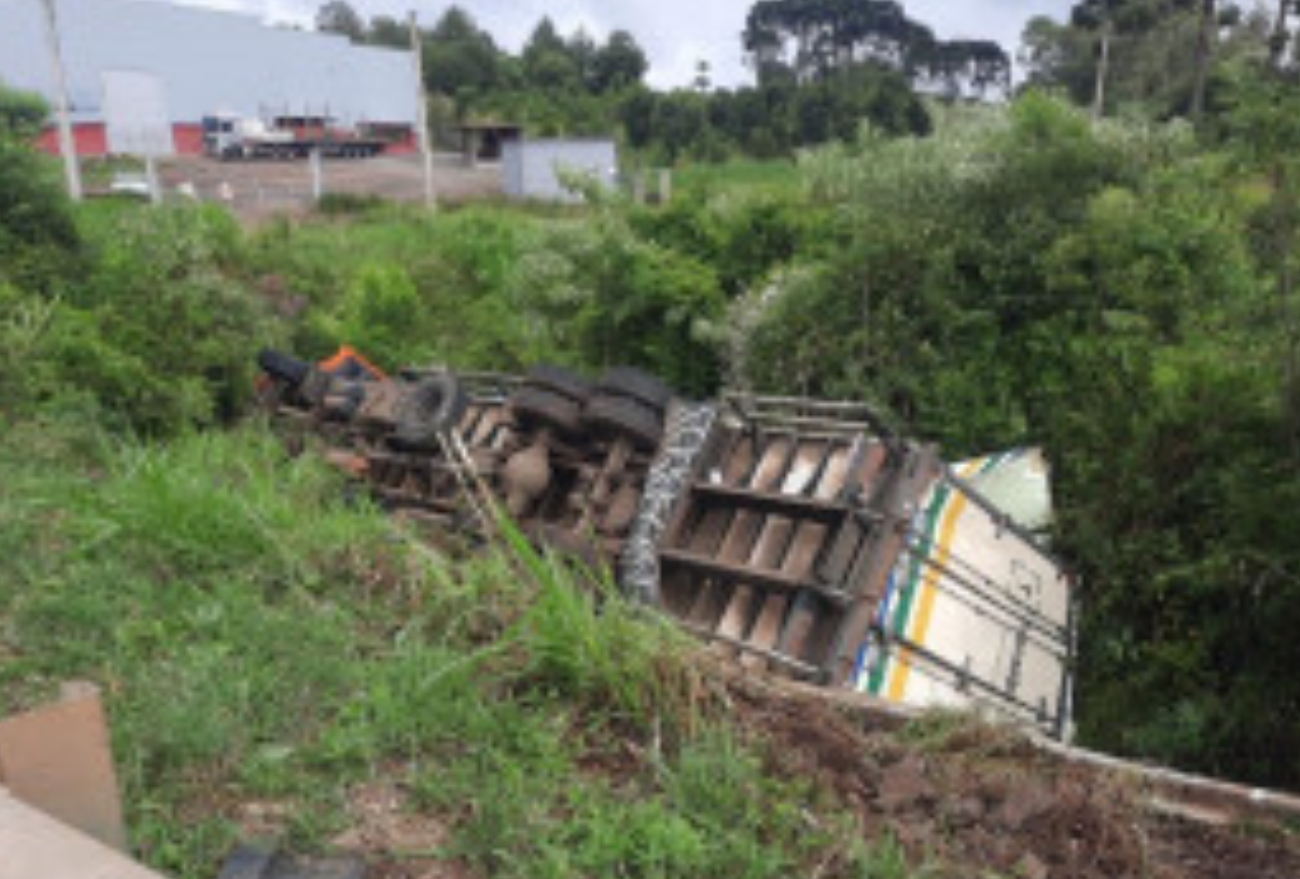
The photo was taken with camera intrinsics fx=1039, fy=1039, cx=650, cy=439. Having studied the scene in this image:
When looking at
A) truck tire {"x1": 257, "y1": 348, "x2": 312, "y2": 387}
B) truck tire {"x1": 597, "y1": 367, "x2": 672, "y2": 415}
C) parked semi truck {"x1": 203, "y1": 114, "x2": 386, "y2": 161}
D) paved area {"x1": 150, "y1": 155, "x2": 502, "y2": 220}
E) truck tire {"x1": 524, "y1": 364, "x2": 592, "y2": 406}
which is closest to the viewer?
truck tire {"x1": 597, "y1": 367, "x2": 672, "y2": 415}

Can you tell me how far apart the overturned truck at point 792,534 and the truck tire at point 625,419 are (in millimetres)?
11

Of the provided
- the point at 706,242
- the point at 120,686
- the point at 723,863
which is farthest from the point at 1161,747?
the point at 706,242

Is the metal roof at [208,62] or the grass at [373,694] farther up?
the metal roof at [208,62]

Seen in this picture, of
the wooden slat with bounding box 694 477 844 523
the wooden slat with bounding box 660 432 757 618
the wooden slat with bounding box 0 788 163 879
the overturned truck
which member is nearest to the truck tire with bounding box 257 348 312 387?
the overturned truck

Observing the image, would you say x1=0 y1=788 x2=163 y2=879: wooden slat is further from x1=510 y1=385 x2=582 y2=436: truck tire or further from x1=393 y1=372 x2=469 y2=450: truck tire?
x1=393 y1=372 x2=469 y2=450: truck tire

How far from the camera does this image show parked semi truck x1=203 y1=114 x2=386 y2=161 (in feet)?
116

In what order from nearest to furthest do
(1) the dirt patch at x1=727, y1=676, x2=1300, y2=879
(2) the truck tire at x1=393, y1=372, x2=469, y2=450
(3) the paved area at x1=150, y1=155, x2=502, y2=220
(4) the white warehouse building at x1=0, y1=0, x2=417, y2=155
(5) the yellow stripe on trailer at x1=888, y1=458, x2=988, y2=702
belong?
(1) the dirt patch at x1=727, y1=676, x2=1300, y2=879
(5) the yellow stripe on trailer at x1=888, y1=458, x2=988, y2=702
(2) the truck tire at x1=393, y1=372, x2=469, y2=450
(3) the paved area at x1=150, y1=155, x2=502, y2=220
(4) the white warehouse building at x1=0, y1=0, x2=417, y2=155

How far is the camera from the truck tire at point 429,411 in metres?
6.54

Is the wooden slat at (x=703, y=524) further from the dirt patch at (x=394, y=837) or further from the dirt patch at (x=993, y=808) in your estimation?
the dirt patch at (x=394, y=837)

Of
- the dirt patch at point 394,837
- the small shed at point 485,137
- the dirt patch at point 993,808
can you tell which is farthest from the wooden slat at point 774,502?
the small shed at point 485,137

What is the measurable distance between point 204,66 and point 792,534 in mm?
38487

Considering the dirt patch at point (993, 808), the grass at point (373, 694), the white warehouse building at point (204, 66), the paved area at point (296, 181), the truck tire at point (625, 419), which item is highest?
the white warehouse building at point (204, 66)

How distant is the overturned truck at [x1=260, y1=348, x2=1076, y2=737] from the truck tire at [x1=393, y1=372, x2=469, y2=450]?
14cm

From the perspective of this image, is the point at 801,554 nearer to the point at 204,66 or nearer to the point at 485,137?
the point at 204,66
